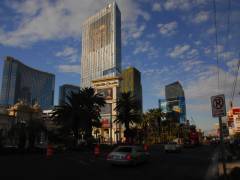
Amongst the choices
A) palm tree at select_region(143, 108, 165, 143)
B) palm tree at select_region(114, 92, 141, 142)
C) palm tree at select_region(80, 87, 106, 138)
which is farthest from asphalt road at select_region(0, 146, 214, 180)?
palm tree at select_region(143, 108, 165, 143)

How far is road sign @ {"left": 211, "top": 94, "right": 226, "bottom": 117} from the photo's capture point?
976cm

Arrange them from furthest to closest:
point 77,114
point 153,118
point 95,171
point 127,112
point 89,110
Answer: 1. point 153,118
2. point 127,112
3. point 89,110
4. point 77,114
5. point 95,171

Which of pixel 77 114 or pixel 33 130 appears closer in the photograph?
pixel 33 130

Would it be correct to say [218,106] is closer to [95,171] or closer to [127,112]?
[95,171]

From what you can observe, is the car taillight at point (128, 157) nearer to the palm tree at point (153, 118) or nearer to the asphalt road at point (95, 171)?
the asphalt road at point (95, 171)

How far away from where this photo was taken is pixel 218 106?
9945mm

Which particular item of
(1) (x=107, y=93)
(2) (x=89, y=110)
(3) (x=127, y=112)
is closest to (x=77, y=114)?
(2) (x=89, y=110)

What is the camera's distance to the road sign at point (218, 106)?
9.76 metres

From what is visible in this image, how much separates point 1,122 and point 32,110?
9816 millimetres

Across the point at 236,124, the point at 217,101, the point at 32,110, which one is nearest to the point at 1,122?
the point at 32,110

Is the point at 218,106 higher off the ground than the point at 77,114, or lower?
lower

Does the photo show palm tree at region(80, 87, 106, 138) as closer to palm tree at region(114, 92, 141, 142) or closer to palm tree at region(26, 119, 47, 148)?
palm tree at region(114, 92, 141, 142)

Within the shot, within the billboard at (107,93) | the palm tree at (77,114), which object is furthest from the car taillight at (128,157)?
the billboard at (107,93)

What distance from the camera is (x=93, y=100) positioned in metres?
51.1
